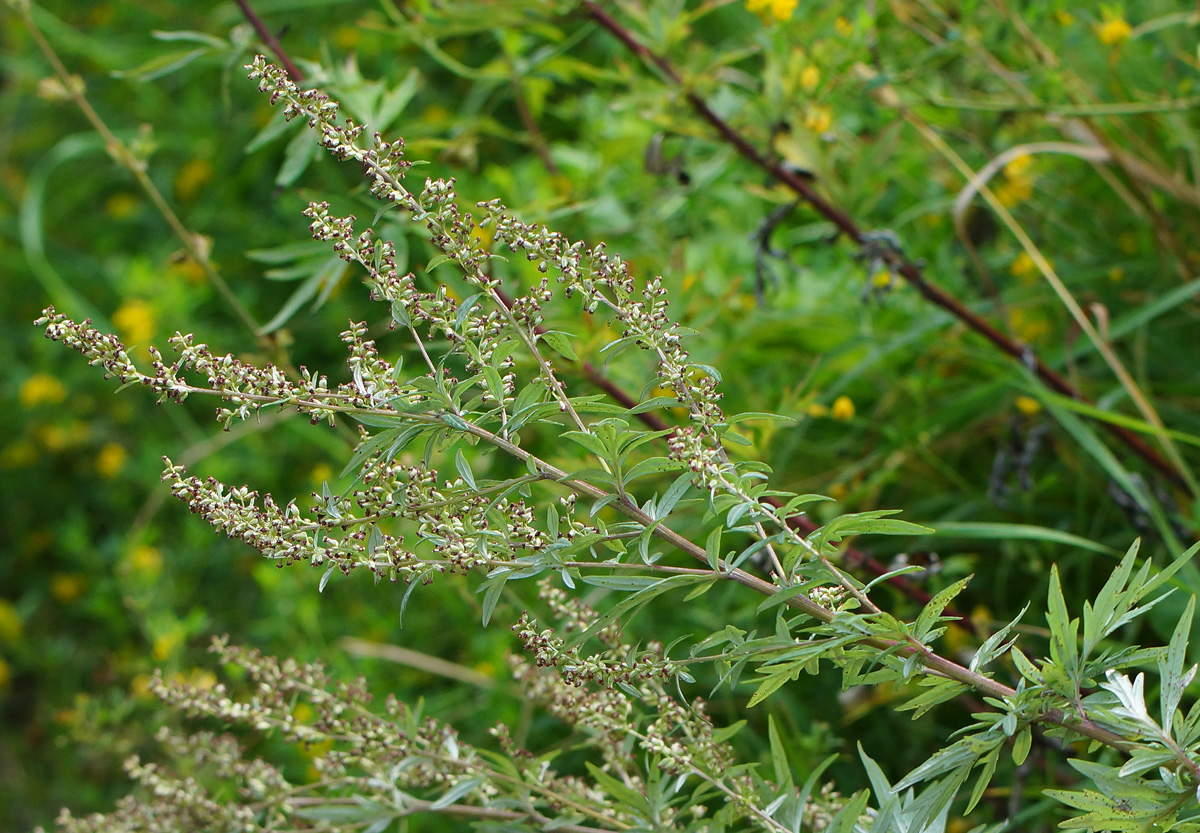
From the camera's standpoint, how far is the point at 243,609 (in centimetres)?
267

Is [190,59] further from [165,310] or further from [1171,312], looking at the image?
[1171,312]

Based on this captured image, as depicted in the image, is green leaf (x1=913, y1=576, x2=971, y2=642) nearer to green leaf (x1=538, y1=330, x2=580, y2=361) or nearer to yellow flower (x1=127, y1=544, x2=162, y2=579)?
green leaf (x1=538, y1=330, x2=580, y2=361)

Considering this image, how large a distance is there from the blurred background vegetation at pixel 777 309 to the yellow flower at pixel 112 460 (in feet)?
0.04

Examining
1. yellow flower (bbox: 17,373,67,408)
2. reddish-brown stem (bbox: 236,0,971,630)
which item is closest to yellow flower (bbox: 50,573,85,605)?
yellow flower (bbox: 17,373,67,408)

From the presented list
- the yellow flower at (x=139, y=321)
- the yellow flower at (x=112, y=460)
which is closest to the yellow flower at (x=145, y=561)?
the yellow flower at (x=112, y=460)

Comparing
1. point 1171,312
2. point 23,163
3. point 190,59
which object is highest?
point 23,163

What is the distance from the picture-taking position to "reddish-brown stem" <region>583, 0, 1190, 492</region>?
1.49 meters

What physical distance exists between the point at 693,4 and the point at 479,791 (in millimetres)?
2658

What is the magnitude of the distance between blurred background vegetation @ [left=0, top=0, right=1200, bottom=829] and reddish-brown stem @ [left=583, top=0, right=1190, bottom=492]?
3cm

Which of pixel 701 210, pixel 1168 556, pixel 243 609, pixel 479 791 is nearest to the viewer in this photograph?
pixel 479 791

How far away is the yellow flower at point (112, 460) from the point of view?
2895mm

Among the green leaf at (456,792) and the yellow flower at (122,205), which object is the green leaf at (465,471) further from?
the yellow flower at (122,205)

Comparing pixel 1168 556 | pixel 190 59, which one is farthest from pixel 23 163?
pixel 1168 556

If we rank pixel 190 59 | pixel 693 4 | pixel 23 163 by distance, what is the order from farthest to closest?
pixel 23 163 → pixel 693 4 → pixel 190 59
